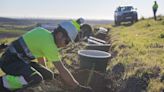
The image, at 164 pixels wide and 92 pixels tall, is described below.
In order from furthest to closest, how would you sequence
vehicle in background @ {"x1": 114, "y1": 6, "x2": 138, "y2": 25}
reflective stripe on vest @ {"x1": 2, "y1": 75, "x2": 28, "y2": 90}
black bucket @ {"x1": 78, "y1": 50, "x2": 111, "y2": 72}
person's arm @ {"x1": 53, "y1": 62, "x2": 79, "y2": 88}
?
vehicle in background @ {"x1": 114, "y1": 6, "x2": 138, "y2": 25} → black bucket @ {"x1": 78, "y1": 50, "x2": 111, "y2": 72} → reflective stripe on vest @ {"x1": 2, "y1": 75, "x2": 28, "y2": 90} → person's arm @ {"x1": 53, "y1": 62, "x2": 79, "y2": 88}

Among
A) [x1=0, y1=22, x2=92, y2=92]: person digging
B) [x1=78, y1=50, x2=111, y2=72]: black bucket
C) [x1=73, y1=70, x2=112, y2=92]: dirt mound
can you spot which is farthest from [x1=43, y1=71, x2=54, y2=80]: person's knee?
[x1=78, y1=50, x2=111, y2=72]: black bucket

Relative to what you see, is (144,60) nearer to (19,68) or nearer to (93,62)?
(93,62)

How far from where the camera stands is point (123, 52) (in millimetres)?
13859

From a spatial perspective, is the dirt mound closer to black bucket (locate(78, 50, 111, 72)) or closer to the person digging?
black bucket (locate(78, 50, 111, 72))

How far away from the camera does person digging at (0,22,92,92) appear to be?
8156 mm

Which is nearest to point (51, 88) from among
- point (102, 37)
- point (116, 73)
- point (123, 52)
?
point (116, 73)

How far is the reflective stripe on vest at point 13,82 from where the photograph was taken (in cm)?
849

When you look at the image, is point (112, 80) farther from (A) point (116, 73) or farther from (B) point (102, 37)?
(B) point (102, 37)

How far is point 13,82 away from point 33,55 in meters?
0.61

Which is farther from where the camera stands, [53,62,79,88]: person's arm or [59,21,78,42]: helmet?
[53,62,79,88]: person's arm

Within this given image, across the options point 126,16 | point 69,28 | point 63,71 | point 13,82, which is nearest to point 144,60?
point 63,71

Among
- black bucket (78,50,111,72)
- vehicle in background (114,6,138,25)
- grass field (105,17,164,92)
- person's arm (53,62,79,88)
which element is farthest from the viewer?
vehicle in background (114,6,138,25)

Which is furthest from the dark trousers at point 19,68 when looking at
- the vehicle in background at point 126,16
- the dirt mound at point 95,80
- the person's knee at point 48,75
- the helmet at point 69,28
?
the vehicle in background at point 126,16

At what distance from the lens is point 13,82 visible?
851cm
